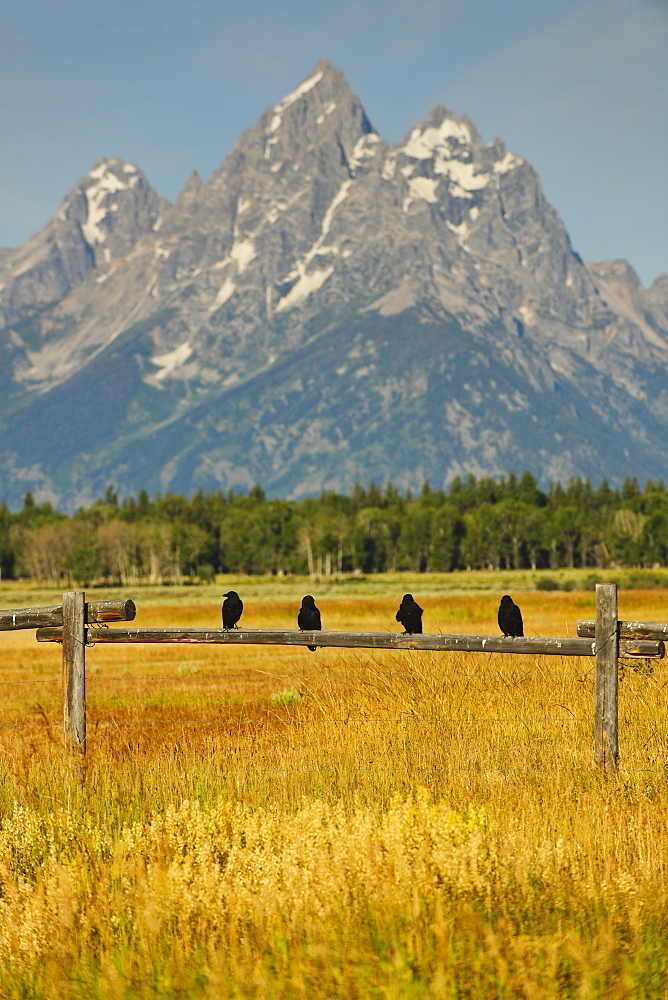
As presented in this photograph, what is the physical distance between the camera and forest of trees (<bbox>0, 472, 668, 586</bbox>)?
6683 inches

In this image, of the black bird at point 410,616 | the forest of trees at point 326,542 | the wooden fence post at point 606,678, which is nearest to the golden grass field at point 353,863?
the wooden fence post at point 606,678

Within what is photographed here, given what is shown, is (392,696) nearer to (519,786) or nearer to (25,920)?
(519,786)

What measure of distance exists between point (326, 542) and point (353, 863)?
172m

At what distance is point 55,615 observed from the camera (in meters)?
9.54

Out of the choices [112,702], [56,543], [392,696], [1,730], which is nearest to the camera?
[392,696]

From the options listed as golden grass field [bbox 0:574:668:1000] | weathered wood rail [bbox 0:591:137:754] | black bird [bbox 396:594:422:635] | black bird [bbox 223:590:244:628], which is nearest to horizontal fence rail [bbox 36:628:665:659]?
weathered wood rail [bbox 0:591:137:754]

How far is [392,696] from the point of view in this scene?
38.2 feet

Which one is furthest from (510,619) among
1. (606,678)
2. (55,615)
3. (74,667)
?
(55,615)

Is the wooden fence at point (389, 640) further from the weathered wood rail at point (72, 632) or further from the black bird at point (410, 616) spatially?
the black bird at point (410, 616)

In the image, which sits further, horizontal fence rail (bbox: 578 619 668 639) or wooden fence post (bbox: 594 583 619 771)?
wooden fence post (bbox: 594 583 619 771)

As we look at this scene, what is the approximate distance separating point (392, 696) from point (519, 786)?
3175mm

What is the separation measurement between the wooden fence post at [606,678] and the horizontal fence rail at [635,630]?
0.30 ft

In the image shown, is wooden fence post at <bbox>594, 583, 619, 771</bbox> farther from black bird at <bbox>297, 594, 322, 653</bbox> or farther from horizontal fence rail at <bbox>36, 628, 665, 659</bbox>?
black bird at <bbox>297, 594, 322, 653</bbox>

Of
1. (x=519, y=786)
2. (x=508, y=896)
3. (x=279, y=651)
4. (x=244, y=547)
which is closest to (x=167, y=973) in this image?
(x=508, y=896)
